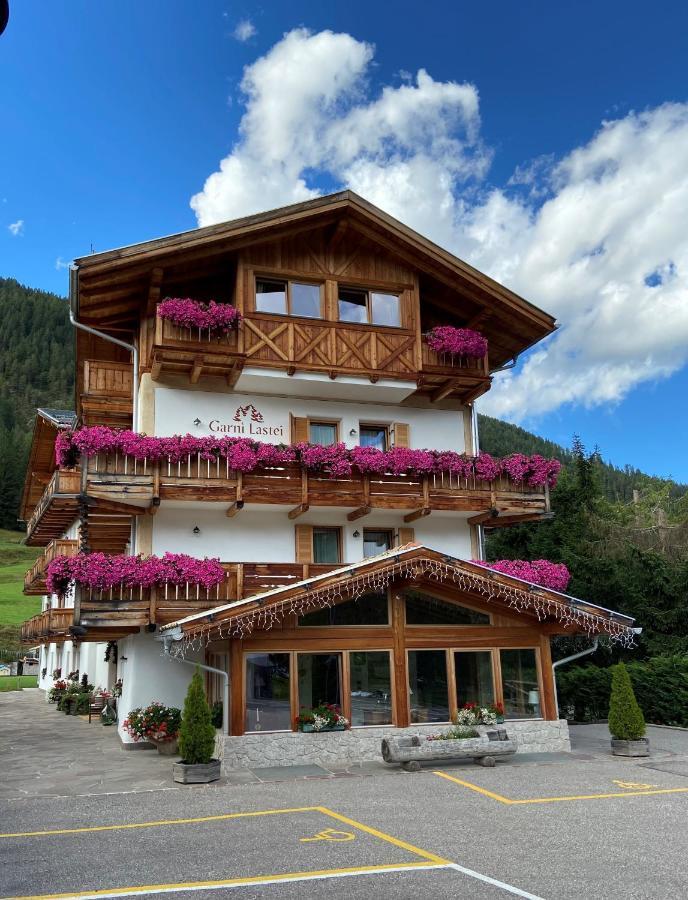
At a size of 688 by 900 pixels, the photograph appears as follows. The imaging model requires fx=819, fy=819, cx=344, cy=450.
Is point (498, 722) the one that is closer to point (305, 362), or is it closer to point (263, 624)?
point (263, 624)

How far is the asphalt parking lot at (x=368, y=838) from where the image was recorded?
810cm

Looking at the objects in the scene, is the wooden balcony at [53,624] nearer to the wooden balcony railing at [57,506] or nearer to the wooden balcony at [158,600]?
the wooden balcony at [158,600]

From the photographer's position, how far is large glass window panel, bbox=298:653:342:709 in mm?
16781

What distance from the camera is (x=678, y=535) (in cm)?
3228

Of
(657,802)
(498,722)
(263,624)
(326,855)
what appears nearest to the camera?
(326,855)

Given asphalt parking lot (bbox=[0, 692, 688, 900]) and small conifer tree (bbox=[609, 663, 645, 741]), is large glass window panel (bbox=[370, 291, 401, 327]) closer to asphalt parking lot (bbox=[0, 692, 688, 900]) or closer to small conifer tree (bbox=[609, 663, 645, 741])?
small conifer tree (bbox=[609, 663, 645, 741])

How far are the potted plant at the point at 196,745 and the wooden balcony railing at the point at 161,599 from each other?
4.35 metres

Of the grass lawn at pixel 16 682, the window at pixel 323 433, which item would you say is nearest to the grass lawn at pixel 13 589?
the grass lawn at pixel 16 682

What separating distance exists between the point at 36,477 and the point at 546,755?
78.9 ft

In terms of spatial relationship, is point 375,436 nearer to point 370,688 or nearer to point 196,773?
point 370,688

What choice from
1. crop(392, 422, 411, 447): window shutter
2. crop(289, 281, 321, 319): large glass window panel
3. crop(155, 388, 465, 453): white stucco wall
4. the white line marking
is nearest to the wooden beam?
crop(392, 422, 411, 447): window shutter

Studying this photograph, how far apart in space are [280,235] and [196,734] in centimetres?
1276

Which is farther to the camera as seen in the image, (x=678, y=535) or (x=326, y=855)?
(x=678, y=535)

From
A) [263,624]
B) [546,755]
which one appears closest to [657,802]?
[546,755]
